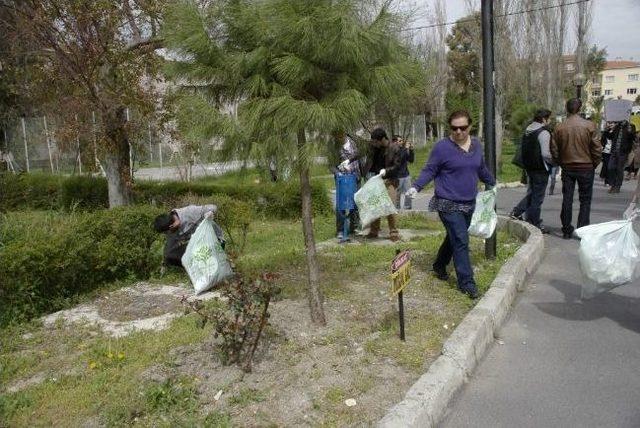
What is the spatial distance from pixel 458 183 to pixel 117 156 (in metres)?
7.92

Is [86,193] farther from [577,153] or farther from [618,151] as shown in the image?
[618,151]

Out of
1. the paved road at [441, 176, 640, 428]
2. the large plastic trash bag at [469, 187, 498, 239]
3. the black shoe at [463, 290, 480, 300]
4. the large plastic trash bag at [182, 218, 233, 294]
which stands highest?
the large plastic trash bag at [469, 187, 498, 239]

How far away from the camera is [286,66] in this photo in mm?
3695

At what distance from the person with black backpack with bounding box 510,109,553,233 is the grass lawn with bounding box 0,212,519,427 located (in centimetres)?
302

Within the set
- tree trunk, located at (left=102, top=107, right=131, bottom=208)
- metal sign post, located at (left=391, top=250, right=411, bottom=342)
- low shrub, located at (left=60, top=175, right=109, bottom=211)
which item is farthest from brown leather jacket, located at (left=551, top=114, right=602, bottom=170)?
low shrub, located at (left=60, top=175, right=109, bottom=211)

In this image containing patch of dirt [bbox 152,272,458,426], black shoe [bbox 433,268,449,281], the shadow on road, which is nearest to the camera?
patch of dirt [bbox 152,272,458,426]

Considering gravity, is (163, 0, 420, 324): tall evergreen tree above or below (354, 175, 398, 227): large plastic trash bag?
above

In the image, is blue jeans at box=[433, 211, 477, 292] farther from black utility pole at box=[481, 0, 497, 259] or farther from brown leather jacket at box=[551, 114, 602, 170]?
brown leather jacket at box=[551, 114, 602, 170]

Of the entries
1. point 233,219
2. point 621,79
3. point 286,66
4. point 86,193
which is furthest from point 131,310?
point 621,79

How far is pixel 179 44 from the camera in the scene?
3869mm

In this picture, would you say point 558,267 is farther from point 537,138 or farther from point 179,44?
point 179,44

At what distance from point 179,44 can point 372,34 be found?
1343mm

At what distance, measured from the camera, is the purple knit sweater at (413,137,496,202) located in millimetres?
4969

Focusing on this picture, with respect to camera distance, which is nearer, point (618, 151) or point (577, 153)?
point (577, 153)
